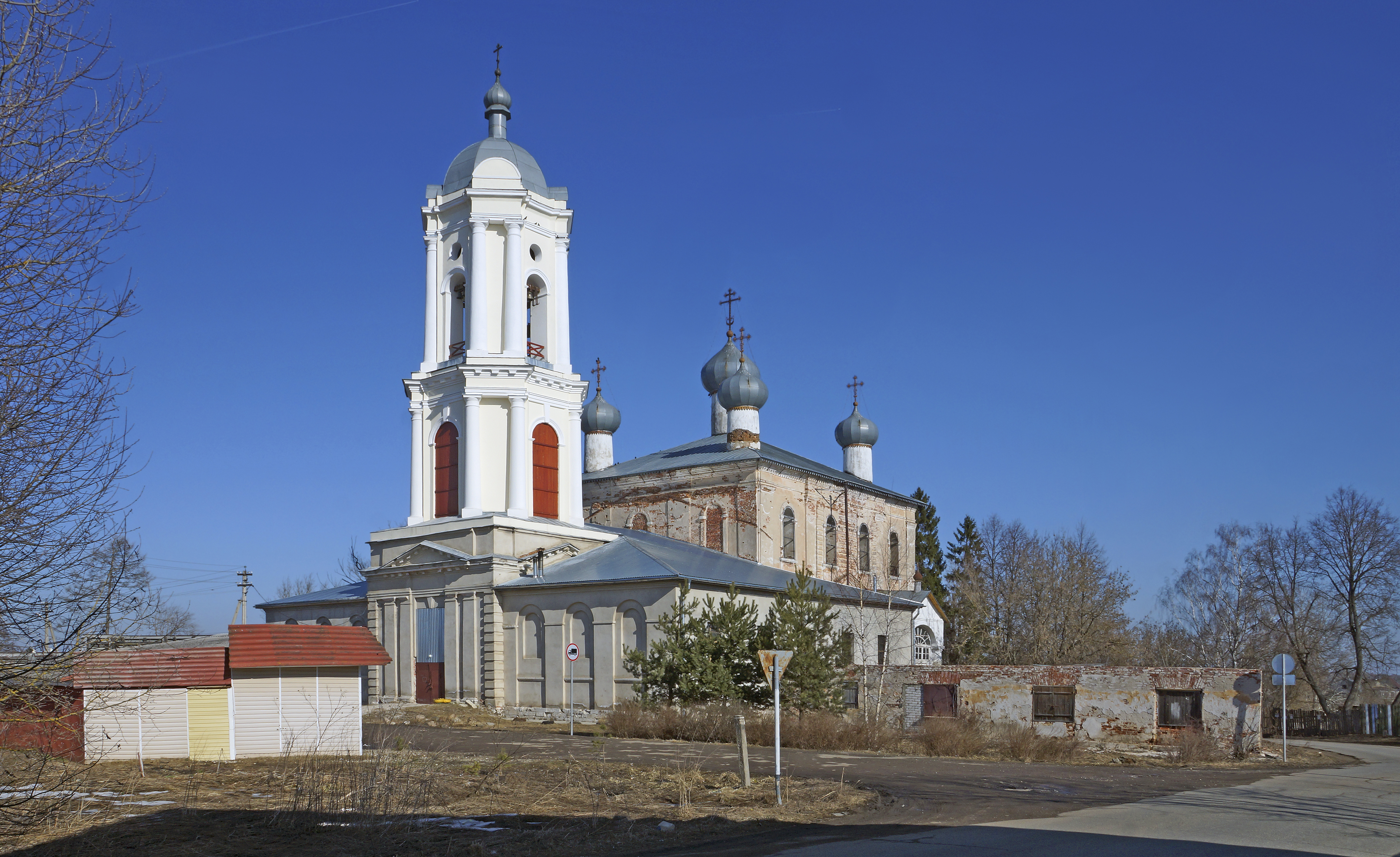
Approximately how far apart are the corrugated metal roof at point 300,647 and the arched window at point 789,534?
2311 cm

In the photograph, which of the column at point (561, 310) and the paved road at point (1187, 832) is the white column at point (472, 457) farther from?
the paved road at point (1187, 832)

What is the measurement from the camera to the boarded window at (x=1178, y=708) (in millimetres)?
24875

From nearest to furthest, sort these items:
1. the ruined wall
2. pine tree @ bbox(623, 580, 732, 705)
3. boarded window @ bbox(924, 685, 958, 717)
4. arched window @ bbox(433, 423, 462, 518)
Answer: the ruined wall
pine tree @ bbox(623, 580, 732, 705)
boarded window @ bbox(924, 685, 958, 717)
arched window @ bbox(433, 423, 462, 518)

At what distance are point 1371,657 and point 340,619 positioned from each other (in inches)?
1480

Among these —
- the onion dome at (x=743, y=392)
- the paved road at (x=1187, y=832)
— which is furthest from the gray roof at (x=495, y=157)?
the paved road at (x=1187, y=832)

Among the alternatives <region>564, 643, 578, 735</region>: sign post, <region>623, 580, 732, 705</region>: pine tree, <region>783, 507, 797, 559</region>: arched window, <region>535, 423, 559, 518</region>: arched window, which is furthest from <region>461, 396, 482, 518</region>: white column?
<region>783, 507, 797, 559</region>: arched window

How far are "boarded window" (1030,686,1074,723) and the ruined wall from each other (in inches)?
2.9

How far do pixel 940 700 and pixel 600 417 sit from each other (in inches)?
879

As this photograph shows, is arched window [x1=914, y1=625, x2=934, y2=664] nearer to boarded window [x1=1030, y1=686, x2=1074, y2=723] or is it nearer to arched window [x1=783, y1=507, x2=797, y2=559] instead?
arched window [x1=783, y1=507, x2=797, y2=559]

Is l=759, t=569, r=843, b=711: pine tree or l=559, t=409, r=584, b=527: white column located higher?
l=559, t=409, r=584, b=527: white column

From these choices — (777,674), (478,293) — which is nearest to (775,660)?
(777,674)

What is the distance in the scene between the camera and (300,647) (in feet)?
58.5

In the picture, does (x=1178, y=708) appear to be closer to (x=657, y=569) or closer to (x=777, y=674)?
(x=657, y=569)

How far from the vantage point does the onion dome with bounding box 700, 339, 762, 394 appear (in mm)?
45656
